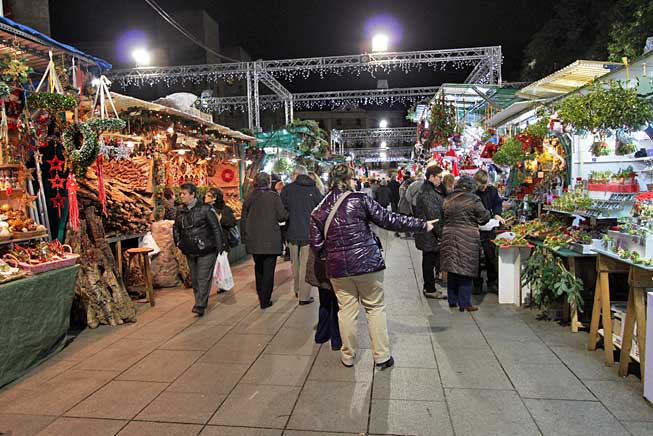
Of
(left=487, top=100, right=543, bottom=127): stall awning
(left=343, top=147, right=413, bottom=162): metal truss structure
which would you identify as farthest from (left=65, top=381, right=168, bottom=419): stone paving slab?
(left=343, top=147, right=413, bottom=162): metal truss structure

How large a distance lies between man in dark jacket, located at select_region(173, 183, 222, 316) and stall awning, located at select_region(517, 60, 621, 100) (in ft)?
14.3

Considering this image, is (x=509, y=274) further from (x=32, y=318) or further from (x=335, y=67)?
(x=335, y=67)

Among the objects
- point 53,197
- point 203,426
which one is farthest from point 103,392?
point 53,197

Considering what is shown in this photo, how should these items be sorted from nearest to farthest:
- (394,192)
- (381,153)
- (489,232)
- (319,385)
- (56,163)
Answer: (319,385), (56,163), (489,232), (394,192), (381,153)

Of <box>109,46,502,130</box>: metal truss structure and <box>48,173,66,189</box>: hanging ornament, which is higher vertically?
<box>109,46,502,130</box>: metal truss structure

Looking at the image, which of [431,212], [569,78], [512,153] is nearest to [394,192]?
[512,153]

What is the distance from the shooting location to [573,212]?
5258mm

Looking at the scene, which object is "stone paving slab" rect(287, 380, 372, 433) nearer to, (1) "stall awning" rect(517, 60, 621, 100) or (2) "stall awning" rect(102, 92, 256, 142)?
(1) "stall awning" rect(517, 60, 621, 100)

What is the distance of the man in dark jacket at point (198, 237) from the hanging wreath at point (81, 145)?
105cm

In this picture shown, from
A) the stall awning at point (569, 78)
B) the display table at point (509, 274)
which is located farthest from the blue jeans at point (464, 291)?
the stall awning at point (569, 78)

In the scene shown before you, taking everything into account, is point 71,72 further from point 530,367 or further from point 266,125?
point 266,125

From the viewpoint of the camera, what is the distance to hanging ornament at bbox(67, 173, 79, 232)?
524 centimetres

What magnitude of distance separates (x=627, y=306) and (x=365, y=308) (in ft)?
6.82

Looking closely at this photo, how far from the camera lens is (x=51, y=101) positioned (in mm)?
4637
